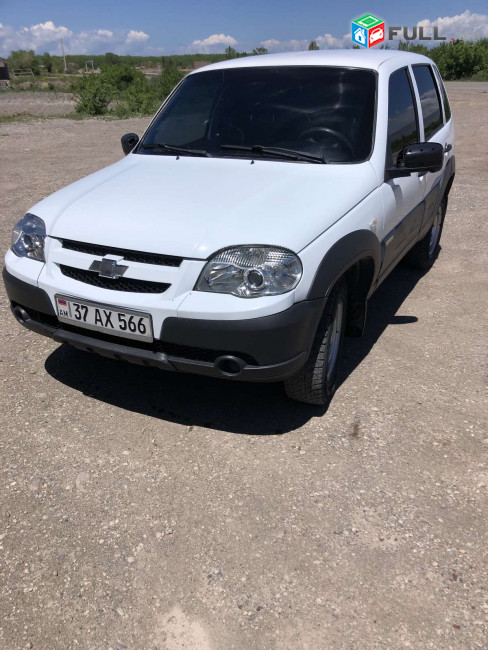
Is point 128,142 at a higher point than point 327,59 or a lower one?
lower

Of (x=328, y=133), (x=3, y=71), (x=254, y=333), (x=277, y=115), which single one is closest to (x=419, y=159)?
(x=328, y=133)

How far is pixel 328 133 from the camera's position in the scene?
3.43m

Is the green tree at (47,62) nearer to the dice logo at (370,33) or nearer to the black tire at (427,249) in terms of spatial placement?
the dice logo at (370,33)

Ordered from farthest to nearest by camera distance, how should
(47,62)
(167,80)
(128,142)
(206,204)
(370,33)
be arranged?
(47,62) < (167,80) < (370,33) < (128,142) < (206,204)

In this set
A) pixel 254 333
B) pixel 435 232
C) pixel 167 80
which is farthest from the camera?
pixel 167 80

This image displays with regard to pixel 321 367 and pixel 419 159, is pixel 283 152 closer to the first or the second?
pixel 419 159

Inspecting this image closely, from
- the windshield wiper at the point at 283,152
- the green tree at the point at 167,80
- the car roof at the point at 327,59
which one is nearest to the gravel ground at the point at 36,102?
the green tree at the point at 167,80

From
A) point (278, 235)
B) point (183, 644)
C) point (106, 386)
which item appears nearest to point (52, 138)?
point (106, 386)

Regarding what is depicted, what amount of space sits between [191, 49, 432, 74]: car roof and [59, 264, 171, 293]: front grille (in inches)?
79.9

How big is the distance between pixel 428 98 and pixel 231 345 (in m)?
3.19

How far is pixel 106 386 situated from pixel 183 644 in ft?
5.90

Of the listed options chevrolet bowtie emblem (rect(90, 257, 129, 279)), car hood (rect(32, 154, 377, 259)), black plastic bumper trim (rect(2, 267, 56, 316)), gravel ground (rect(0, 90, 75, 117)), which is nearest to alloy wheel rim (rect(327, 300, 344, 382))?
car hood (rect(32, 154, 377, 259))

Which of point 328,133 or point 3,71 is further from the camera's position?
point 3,71

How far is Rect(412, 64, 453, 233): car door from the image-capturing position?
4.40m
